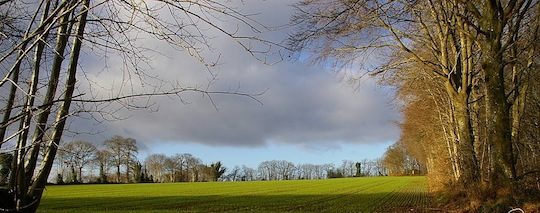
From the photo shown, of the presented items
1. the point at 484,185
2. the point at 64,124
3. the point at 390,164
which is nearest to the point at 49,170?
the point at 64,124

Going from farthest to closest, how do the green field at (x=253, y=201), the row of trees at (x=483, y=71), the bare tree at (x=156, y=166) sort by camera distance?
the bare tree at (x=156, y=166) → the green field at (x=253, y=201) → the row of trees at (x=483, y=71)

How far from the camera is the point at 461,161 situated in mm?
17500

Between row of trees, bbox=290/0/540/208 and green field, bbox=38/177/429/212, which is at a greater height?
row of trees, bbox=290/0/540/208

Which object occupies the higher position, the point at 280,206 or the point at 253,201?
the point at 280,206

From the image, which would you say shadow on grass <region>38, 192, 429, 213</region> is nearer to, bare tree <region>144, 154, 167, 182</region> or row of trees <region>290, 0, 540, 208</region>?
row of trees <region>290, 0, 540, 208</region>

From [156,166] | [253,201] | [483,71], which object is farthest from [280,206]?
[156,166]

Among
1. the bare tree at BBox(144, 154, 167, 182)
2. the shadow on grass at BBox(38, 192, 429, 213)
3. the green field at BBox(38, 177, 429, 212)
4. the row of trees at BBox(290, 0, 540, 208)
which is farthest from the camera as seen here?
the bare tree at BBox(144, 154, 167, 182)

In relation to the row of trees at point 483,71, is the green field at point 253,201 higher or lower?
lower

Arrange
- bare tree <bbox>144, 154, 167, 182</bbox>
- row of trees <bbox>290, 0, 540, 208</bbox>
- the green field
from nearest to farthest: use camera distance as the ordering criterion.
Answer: row of trees <bbox>290, 0, 540, 208</bbox> < the green field < bare tree <bbox>144, 154, 167, 182</bbox>

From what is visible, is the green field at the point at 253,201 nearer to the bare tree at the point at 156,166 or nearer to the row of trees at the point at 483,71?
the row of trees at the point at 483,71

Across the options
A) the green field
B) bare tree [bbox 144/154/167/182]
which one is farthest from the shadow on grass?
bare tree [bbox 144/154/167/182]

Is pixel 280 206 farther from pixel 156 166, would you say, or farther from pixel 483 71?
pixel 156 166

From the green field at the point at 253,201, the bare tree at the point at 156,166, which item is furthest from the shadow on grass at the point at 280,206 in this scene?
the bare tree at the point at 156,166

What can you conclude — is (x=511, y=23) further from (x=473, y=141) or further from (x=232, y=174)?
(x=232, y=174)
